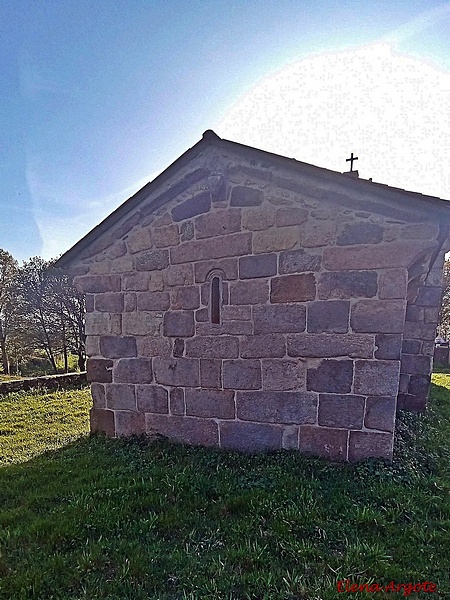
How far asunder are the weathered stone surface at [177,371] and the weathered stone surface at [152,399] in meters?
0.15

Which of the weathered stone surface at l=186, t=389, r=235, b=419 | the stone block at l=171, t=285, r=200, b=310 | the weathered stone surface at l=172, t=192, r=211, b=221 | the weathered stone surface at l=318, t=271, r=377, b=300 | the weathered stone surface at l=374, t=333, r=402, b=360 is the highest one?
the weathered stone surface at l=172, t=192, r=211, b=221

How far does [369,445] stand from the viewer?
4.03m

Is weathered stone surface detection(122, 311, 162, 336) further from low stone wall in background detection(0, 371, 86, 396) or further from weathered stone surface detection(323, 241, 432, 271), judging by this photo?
low stone wall in background detection(0, 371, 86, 396)

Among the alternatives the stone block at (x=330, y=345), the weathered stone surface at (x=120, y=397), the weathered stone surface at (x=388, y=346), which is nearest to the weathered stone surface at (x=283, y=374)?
the stone block at (x=330, y=345)

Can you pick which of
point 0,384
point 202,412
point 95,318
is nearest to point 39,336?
point 0,384

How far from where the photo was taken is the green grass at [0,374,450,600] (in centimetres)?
247

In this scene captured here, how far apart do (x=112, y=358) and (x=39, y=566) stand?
3.08 meters

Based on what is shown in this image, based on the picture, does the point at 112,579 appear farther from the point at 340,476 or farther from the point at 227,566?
the point at 340,476

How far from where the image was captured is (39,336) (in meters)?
19.2

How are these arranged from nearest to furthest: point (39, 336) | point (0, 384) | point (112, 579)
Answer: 1. point (112, 579)
2. point (0, 384)
3. point (39, 336)

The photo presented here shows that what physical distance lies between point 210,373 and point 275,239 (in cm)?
191

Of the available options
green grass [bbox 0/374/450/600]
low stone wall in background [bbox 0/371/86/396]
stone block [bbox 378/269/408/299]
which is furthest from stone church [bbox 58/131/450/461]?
low stone wall in background [bbox 0/371/86/396]

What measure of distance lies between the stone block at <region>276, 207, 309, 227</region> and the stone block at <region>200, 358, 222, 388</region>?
1923mm

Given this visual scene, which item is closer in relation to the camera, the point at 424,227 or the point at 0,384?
the point at 424,227
